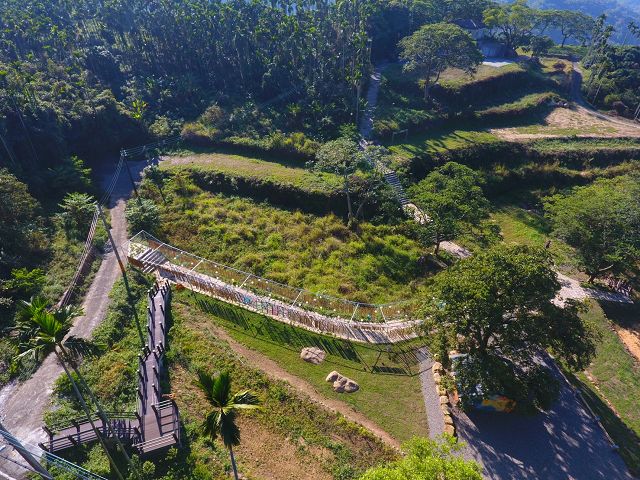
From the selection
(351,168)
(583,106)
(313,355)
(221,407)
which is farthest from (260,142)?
(583,106)

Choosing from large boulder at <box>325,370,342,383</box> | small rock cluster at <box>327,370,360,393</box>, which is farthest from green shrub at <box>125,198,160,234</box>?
small rock cluster at <box>327,370,360,393</box>

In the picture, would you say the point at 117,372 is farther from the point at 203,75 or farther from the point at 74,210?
the point at 203,75

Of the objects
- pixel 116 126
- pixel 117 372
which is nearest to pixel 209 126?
pixel 116 126

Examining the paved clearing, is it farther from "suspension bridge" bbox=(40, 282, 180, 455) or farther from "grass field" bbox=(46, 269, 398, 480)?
"suspension bridge" bbox=(40, 282, 180, 455)

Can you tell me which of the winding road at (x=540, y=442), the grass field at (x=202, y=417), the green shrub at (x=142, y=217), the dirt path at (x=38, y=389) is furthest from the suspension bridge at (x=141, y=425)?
the green shrub at (x=142, y=217)

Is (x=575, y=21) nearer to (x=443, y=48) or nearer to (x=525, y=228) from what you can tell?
(x=443, y=48)
